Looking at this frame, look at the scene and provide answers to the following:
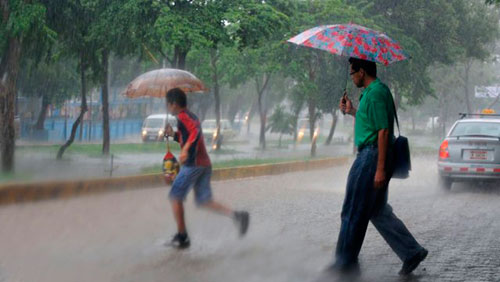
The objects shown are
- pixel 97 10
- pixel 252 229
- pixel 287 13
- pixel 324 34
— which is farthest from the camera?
pixel 287 13

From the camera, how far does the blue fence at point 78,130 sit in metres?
41.2

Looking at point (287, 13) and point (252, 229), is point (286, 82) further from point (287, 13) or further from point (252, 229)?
point (252, 229)

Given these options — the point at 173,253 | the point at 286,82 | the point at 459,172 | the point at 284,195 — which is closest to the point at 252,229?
the point at 173,253

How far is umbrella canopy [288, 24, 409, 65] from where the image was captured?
6.33 m

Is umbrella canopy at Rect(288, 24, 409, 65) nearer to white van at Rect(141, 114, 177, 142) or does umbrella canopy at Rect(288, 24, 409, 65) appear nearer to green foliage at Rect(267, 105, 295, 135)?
white van at Rect(141, 114, 177, 142)

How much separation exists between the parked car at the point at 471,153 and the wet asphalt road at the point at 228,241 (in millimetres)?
992

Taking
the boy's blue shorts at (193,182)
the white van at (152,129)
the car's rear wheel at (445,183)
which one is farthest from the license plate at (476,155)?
the white van at (152,129)

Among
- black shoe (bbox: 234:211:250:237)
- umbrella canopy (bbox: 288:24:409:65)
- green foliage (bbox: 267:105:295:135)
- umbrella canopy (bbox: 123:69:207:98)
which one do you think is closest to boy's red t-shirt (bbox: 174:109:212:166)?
black shoe (bbox: 234:211:250:237)

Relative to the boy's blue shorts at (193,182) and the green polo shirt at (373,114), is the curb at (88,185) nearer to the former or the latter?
the boy's blue shorts at (193,182)

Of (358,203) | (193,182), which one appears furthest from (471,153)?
(358,203)

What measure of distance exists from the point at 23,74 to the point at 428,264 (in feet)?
100.0

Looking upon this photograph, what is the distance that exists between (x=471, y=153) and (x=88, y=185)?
6735mm

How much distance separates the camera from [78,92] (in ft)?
133

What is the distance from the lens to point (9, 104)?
14.5 m
